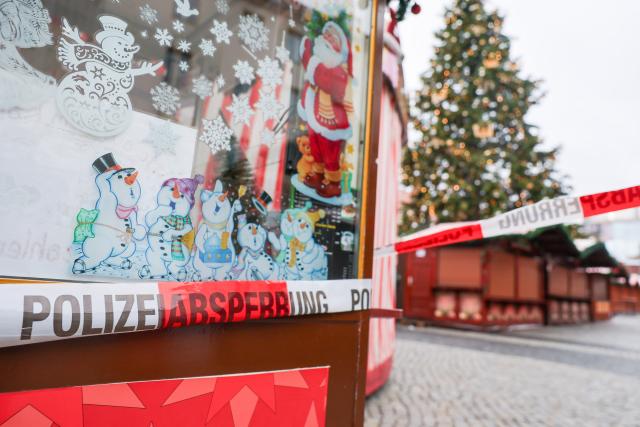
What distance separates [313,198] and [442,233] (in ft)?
4.18

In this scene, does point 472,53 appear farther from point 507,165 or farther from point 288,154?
point 288,154

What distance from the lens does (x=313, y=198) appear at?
8.07 feet

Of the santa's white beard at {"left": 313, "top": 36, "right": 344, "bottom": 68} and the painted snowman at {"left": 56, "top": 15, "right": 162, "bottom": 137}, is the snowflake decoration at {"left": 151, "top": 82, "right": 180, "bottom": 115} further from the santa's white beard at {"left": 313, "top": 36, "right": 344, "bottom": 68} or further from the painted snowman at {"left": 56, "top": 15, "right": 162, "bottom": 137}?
the santa's white beard at {"left": 313, "top": 36, "right": 344, "bottom": 68}

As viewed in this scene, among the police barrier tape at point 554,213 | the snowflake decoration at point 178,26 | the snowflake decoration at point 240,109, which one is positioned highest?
the snowflake decoration at point 178,26

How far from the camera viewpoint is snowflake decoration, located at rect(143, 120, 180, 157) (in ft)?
6.35

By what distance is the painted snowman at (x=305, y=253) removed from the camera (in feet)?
7.61

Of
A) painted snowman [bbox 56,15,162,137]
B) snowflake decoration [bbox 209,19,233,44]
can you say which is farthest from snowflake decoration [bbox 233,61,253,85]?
painted snowman [bbox 56,15,162,137]

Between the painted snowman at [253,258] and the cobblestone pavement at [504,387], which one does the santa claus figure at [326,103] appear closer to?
the painted snowman at [253,258]

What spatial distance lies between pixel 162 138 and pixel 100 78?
0.33 m

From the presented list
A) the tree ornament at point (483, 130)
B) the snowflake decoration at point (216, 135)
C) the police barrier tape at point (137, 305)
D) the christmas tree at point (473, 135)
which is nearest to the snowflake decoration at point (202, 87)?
the snowflake decoration at point (216, 135)

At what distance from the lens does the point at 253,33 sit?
231cm

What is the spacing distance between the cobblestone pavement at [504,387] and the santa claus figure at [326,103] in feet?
8.28

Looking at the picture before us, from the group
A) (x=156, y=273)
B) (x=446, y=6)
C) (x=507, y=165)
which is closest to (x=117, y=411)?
(x=156, y=273)

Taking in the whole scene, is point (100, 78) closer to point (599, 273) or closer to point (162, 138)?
point (162, 138)
